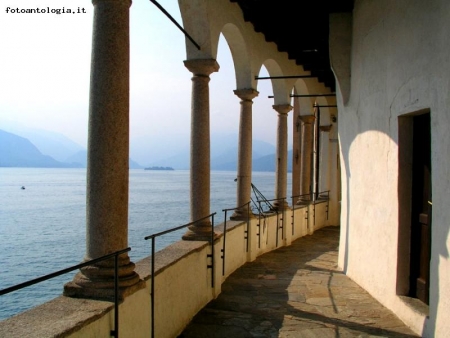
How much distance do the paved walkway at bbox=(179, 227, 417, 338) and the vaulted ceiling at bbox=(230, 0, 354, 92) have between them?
4.79 meters

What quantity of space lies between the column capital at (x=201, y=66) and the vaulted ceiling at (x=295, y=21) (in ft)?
6.82

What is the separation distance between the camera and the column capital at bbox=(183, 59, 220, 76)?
6547 millimetres

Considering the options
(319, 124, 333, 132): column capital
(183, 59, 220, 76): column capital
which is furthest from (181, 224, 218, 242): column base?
(319, 124, 333, 132): column capital

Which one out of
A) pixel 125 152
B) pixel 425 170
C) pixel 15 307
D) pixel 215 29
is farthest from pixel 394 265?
pixel 15 307

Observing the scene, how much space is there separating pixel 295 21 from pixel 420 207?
5311 millimetres

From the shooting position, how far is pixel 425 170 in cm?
539

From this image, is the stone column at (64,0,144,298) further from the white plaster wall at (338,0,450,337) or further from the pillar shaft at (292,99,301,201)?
the pillar shaft at (292,99,301,201)

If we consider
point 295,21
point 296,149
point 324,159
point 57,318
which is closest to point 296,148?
point 296,149

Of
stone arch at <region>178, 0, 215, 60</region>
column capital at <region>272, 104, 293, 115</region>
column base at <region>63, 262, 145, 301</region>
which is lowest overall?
column base at <region>63, 262, 145, 301</region>

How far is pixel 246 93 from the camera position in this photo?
9156 millimetres

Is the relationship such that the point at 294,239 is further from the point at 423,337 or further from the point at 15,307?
the point at 15,307

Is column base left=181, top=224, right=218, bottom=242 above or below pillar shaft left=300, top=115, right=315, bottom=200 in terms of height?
below

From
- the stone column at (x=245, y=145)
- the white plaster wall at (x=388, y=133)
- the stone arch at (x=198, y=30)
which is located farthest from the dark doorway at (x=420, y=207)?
the stone column at (x=245, y=145)

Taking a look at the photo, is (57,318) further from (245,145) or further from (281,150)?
(281,150)
